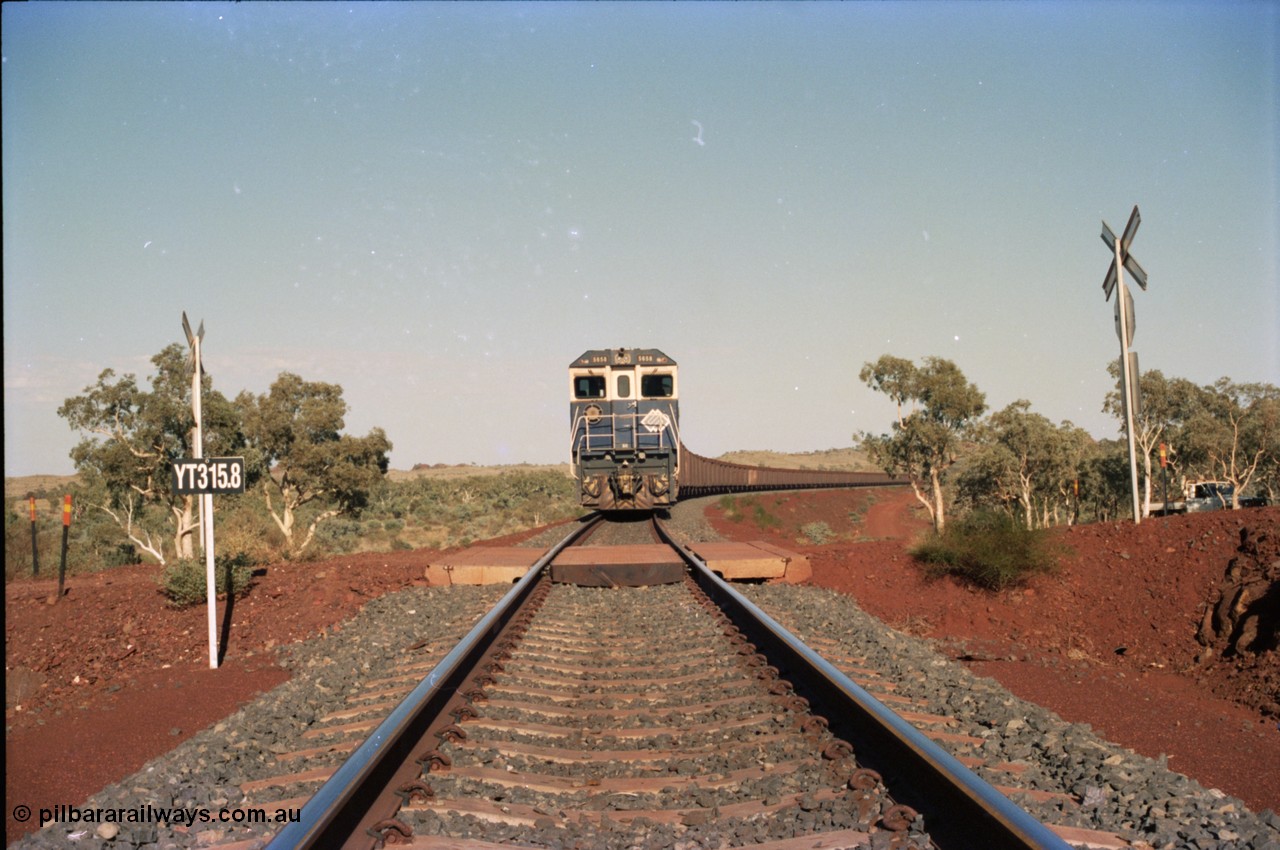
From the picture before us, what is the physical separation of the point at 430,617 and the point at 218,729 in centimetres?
402

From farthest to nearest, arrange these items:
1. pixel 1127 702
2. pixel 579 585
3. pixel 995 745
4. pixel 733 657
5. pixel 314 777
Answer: pixel 579 585
pixel 1127 702
pixel 733 657
pixel 995 745
pixel 314 777

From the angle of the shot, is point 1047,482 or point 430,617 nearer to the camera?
point 430,617

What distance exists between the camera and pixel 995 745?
4883mm

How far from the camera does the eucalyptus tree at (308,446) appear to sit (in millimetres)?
27375

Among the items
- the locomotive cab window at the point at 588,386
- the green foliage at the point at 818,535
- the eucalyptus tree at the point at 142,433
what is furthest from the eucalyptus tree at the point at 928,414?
the eucalyptus tree at the point at 142,433

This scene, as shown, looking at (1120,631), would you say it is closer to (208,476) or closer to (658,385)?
(208,476)

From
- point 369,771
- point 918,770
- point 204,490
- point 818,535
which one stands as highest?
point 204,490

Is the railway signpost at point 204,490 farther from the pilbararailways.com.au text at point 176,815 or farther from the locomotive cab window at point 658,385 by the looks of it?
the locomotive cab window at point 658,385

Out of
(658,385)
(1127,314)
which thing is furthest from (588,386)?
(1127,314)

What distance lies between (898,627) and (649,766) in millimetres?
7386

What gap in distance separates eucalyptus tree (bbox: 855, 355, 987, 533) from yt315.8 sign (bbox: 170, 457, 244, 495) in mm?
24081

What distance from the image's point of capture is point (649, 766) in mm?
4445

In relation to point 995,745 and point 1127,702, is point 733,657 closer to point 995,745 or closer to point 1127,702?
point 995,745

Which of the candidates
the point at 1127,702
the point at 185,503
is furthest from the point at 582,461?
the point at 1127,702
